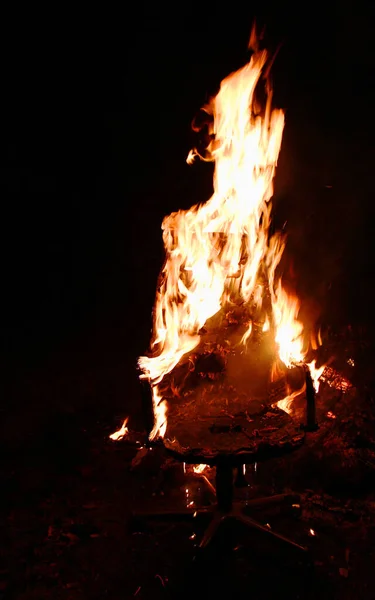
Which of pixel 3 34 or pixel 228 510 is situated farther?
pixel 3 34

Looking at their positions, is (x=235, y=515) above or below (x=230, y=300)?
below

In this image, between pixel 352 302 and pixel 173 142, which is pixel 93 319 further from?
pixel 352 302

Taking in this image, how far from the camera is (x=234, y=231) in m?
4.52

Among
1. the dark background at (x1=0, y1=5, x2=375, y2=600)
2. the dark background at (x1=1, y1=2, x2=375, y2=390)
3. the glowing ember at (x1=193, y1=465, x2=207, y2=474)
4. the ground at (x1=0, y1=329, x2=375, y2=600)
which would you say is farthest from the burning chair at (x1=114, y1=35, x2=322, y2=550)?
the dark background at (x1=1, y1=2, x2=375, y2=390)

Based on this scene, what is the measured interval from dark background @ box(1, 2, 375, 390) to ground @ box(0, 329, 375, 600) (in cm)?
143

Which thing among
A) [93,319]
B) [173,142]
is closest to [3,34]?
[173,142]

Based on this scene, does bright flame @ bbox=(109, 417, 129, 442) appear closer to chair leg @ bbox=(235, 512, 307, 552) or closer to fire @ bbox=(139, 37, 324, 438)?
fire @ bbox=(139, 37, 324, 438)

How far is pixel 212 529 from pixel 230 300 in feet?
6.42

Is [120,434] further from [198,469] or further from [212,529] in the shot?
[212,529]

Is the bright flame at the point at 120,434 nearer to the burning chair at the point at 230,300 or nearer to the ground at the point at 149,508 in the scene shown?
the ground at the point at 149,508

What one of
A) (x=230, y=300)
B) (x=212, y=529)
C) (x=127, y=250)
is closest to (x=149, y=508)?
(x=212, y=529)

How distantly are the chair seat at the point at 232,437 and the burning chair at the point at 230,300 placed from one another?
0.04 metres

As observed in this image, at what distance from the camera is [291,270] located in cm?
604

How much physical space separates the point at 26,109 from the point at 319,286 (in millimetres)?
4964
